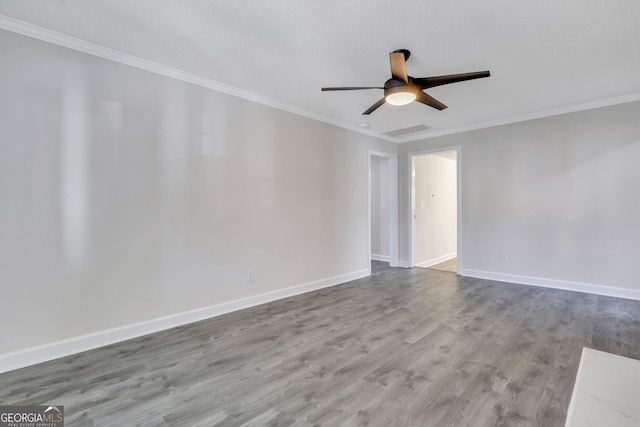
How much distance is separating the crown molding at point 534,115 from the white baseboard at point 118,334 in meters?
3.68

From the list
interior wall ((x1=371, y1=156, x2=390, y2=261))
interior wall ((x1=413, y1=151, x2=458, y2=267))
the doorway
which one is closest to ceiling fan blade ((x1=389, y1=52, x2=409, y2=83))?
the doorway

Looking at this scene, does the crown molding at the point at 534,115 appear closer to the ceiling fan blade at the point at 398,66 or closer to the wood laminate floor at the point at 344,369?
the wood laminate floor at the point at 344,369

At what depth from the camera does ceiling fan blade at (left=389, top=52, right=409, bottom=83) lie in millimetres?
Result: 2098

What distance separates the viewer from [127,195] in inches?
103

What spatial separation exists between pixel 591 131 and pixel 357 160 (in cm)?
316

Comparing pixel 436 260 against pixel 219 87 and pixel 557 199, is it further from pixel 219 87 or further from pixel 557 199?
pixel 219 87

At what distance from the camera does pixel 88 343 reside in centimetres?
240

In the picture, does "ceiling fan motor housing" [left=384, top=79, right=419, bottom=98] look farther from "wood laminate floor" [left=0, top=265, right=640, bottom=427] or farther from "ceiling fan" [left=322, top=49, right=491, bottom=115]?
"wood laminate floor" [left=0, top=265, right=640, bottom=427]

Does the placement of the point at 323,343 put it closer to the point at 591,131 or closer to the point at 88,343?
the point at 88,343

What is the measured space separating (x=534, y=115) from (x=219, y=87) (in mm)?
4369

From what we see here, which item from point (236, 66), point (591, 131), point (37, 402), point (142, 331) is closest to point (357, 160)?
point (236, 66)

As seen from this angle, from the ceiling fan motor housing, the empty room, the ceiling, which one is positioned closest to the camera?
the empty room

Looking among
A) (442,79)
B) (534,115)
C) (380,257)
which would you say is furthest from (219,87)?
(380,257)

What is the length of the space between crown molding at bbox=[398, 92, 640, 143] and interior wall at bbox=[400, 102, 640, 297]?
67 mm
